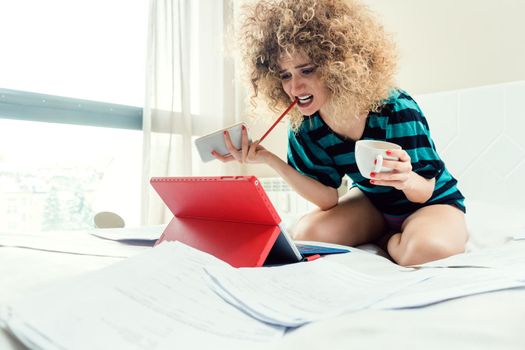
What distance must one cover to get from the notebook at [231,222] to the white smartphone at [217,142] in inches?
10.4

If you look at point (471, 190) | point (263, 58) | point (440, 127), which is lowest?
point (471, 190)

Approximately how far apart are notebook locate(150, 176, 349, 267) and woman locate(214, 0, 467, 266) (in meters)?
0.29

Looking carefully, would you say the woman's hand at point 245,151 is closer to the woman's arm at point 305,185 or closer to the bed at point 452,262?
the woman's arm at point 305,185

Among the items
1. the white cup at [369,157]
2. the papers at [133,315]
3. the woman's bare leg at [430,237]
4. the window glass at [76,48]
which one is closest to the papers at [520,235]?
the woman's bare leg at [430,237]

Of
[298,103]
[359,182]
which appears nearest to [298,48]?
[298,103]

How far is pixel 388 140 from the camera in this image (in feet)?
3.65

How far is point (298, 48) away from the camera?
1.10m

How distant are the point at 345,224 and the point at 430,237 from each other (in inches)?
11.4

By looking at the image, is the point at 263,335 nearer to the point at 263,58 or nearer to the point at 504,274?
the point at 504,274

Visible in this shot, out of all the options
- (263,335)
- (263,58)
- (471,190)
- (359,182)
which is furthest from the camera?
(471,190)

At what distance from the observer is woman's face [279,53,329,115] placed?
110cm

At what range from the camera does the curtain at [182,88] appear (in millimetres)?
2205

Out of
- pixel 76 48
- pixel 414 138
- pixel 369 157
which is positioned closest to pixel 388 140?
pixel 414 138

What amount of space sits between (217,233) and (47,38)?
168cm
